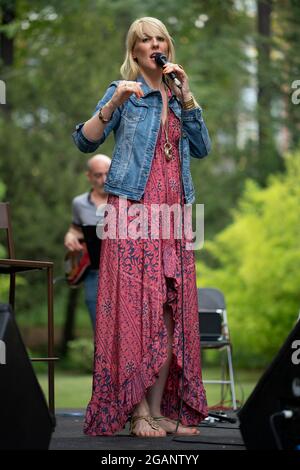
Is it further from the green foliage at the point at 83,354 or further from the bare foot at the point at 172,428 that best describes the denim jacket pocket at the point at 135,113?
the green foliage at the point at 83,354

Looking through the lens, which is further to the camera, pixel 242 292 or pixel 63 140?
pixel 63 140

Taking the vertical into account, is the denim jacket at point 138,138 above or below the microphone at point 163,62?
below

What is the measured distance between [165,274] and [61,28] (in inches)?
547

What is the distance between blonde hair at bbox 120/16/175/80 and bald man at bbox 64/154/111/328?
2.42 metres

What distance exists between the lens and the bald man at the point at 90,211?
7.36m

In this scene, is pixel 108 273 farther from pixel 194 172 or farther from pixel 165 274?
pixel 194 172

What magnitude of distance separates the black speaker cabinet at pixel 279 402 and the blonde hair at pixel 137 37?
195 centimetres

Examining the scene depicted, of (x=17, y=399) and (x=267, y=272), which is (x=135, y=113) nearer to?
(x=17, y=399)

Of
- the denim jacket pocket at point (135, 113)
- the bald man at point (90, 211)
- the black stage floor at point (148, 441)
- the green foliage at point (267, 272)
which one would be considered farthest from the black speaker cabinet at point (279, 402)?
the green foliage at point (267, 272)

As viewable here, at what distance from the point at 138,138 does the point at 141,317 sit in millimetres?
911

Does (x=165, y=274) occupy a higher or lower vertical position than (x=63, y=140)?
lower

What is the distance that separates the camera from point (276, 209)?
14.1 m

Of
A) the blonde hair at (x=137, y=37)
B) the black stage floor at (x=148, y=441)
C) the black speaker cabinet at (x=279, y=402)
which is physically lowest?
the black stage floor at (x=148, y=441)
